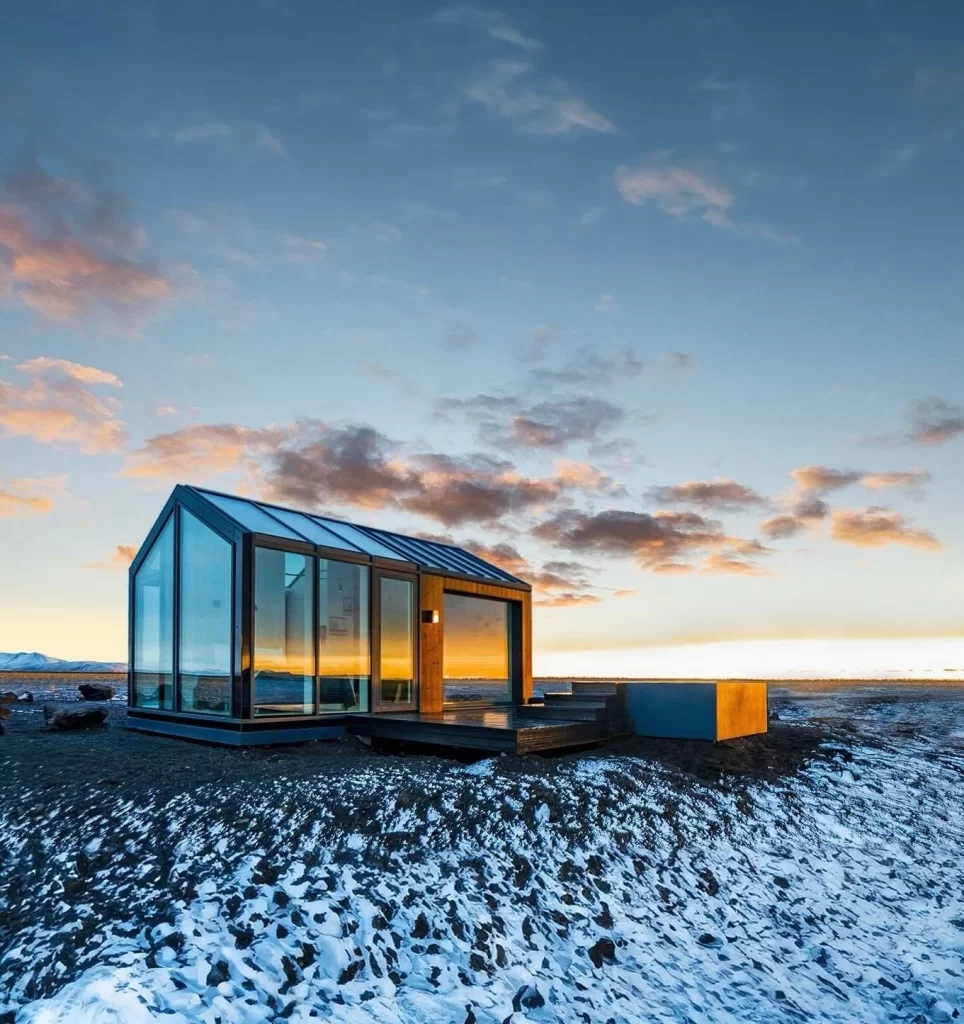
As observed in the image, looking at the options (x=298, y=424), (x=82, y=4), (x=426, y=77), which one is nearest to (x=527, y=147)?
(x=426, y=77)

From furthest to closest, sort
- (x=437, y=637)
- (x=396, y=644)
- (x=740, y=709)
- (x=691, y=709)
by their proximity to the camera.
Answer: (x=437, y=637) < (x=396, y=644) < (x=740, y=709) < (x=691, y=709)

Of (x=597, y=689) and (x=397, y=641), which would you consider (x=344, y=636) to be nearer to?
(x=397, y=641)

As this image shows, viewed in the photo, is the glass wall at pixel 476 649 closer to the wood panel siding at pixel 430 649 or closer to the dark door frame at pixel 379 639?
the wood panel siding at pixel 430 649

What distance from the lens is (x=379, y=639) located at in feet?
44.8

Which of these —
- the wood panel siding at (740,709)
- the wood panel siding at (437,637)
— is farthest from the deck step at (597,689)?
the wood panel siding at (437,637)

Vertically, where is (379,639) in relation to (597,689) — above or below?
above

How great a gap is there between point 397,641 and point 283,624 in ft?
8.43

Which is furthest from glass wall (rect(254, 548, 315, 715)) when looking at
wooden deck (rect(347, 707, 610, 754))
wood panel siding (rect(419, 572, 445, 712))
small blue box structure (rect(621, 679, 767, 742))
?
small blue box structure (rect(621, 679, 767, 742))

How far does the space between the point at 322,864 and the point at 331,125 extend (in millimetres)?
11847

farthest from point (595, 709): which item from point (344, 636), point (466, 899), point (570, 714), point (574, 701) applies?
point (466, 899)

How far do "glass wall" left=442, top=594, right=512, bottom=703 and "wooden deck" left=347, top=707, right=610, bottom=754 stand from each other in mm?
2160

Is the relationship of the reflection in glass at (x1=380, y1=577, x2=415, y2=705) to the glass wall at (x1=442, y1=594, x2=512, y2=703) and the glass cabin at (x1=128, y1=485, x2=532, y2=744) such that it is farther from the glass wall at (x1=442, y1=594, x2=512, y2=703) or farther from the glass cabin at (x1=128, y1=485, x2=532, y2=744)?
the glass wall at (x1=442, y1=594, x2=512, y2=703)

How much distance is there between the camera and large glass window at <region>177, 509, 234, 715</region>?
12203 mm

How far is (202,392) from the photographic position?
1554 centimetres
